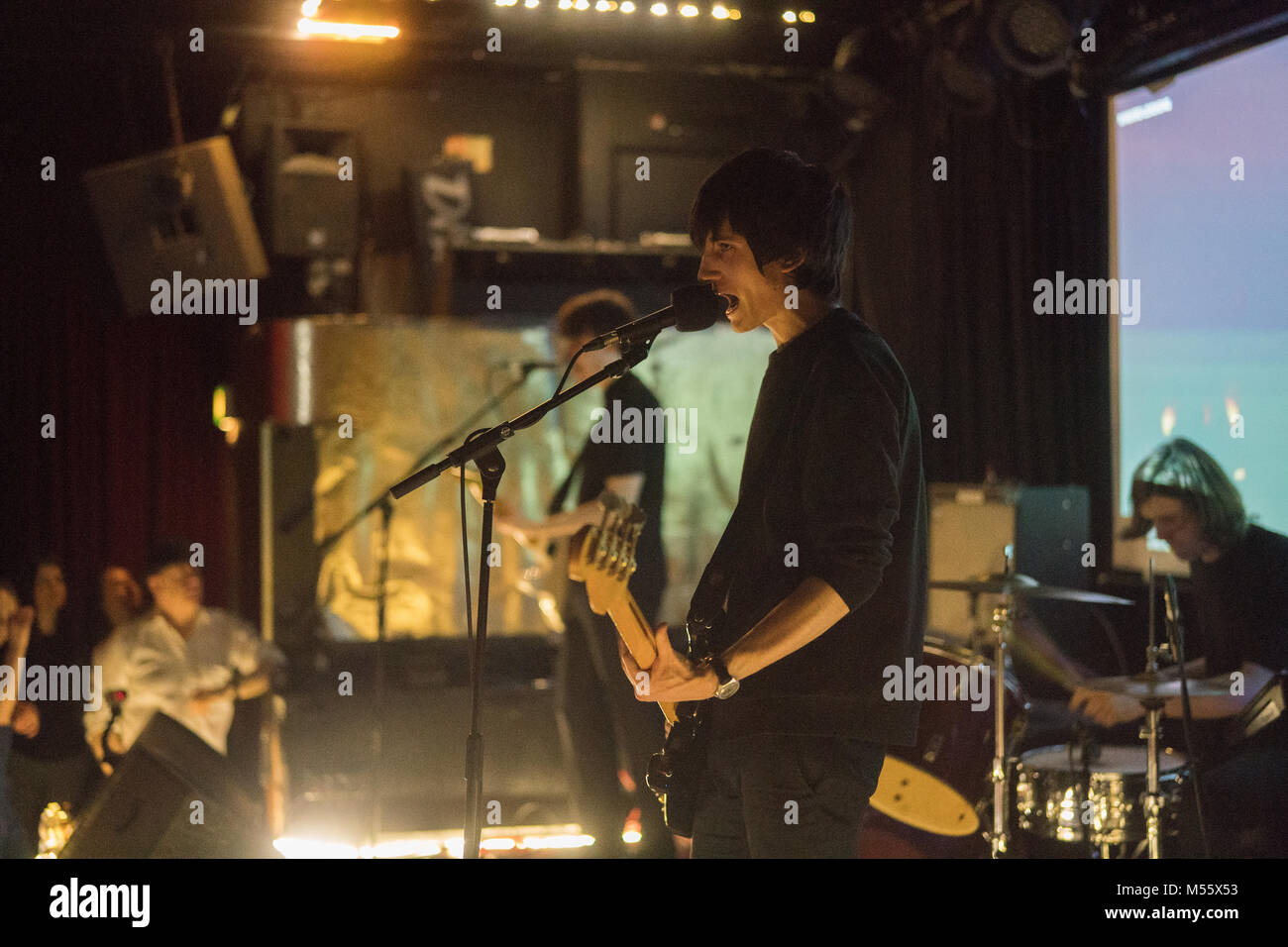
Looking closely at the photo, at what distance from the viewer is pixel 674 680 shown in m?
1.88

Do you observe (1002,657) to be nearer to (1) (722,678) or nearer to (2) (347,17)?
(1) (722,678)

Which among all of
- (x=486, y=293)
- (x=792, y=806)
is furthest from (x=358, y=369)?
(x=792, y=806)

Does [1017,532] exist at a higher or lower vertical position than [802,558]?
lower

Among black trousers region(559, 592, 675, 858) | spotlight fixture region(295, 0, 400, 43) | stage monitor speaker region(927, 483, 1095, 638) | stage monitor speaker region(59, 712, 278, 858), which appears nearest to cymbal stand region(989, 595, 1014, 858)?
stage monitor speaker region(927, 483, 1095, 638)

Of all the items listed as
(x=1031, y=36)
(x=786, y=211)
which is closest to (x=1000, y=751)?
(x=786, y=211)

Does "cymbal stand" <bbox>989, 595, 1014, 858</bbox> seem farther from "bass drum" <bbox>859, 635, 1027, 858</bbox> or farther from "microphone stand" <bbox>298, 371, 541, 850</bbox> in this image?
"microphone stand" <bbox>298, 371, 541, 850</bbox>

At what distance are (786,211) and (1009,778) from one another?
2.16m

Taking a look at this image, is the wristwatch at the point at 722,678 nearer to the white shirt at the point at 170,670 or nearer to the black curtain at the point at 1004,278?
the white shirt at the point at 170,670

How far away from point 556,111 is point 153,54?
6.37 ft

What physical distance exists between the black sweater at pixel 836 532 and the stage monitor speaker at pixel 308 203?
425 centimetres

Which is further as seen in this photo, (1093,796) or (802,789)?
(1093,796)

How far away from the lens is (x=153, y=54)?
19.3 ft

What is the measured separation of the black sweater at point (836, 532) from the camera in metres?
1.84

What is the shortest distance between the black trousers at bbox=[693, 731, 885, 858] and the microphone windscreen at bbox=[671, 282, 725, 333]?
2.23ft
